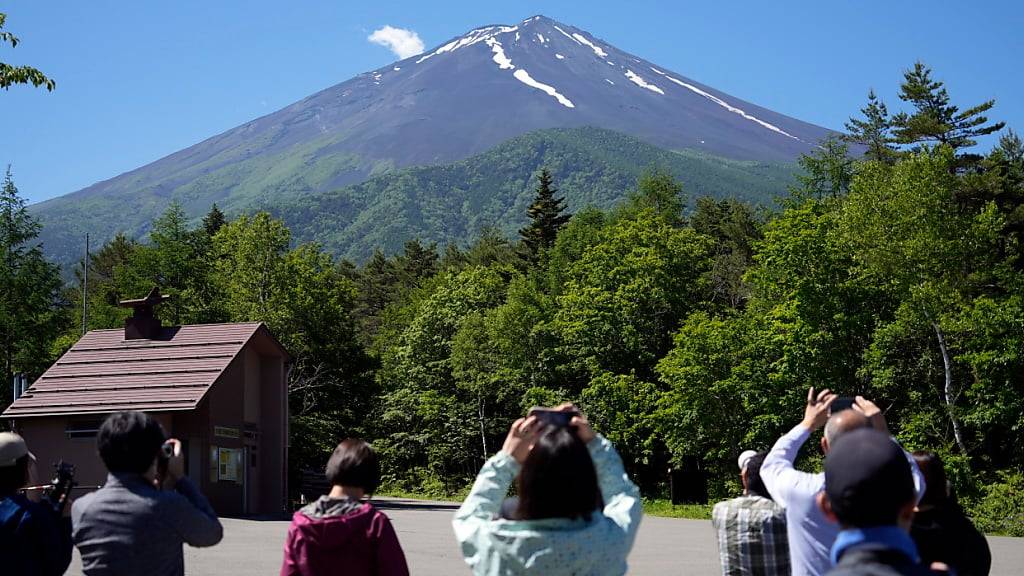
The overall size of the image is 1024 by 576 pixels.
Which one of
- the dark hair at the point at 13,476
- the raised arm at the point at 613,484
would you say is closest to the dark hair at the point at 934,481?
the raised arm at the point at 613,484

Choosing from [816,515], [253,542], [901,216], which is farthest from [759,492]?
[901,216]

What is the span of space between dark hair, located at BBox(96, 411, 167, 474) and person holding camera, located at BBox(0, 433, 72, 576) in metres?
0.35

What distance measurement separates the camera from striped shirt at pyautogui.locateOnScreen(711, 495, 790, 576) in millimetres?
6645

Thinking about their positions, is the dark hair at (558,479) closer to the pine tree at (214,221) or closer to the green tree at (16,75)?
the green tree at (16,75)

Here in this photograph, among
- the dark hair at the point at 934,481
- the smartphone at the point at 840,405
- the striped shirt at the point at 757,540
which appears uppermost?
the smartphone at the point at 840,405

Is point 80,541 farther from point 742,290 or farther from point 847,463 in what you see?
point 742,290

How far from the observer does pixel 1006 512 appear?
1342 inches

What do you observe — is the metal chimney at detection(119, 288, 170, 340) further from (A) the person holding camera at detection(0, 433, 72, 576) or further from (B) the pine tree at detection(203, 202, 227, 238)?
(B) the pine tree at detection(203, 202, 227, 238)

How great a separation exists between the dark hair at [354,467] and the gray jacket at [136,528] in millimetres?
576

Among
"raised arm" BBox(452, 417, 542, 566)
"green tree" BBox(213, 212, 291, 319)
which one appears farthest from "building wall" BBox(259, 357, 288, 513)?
"raised arm" BBox(452, 417, 542, 566)

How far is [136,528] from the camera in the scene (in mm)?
Result: 5020

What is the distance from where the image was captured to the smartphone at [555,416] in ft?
12.5

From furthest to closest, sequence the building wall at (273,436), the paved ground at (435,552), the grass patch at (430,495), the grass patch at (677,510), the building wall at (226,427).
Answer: the grass patch at (430,495) < the grass patch at (677,510) < the building wall at (273,436) < the building wall at (226,427) < the paved ground at (435,552)

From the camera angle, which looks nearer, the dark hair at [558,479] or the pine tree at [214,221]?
the dark hair at [558,479]
